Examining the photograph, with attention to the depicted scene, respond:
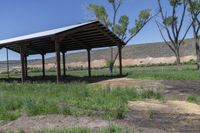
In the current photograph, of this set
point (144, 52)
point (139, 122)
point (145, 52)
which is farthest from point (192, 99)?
point (144, 52)

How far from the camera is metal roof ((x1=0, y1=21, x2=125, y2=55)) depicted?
26.2 meters

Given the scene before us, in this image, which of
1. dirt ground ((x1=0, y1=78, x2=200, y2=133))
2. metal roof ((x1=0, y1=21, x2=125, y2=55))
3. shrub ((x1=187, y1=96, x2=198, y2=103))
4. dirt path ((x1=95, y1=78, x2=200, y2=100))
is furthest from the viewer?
metal roof ((x1=0, y1=21, x2=125, y2=55))

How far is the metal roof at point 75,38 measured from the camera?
26.2 m

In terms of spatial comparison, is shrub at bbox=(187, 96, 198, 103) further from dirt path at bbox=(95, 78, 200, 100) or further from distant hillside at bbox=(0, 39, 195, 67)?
distant hillside at bbox=(0, 39, 195, 67)

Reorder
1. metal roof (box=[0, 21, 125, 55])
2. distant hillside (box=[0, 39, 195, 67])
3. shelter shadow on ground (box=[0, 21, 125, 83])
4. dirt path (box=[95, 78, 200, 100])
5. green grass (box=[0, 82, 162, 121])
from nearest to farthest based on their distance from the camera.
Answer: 1. green grass (box=[0, 82, 162, 121])
2. dirt path (box=[95, 78, 200, 100])
3. shelter shadow on ground (box=[0, 21, 125, 83])
4. metal roof (box=[0, 21, 125, 55])
5. distant hillside (box=[0, 39, 195, 67])

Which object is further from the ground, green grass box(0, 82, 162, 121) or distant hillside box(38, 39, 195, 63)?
distant hillside box(38, 39, 195, 63)

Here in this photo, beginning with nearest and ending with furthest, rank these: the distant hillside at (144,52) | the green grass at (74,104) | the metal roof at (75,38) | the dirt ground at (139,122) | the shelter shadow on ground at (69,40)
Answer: the dirt ground at (139,122) < the green grass at (74,104) < the shelter shadow on ground at (69,40) < the metal roof at (75,38) < the distant hillside at (144,52)

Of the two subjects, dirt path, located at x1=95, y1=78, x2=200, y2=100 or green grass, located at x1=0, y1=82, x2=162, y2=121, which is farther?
dirt path, located at x1=95, y1=78, x2=200, y2=100

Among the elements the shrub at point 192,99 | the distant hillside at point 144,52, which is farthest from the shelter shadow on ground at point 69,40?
the distant hillside at point 144,52

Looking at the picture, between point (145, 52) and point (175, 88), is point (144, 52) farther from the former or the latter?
point (175, 88)

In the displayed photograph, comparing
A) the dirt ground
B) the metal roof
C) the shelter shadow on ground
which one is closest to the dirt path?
the dirt ground

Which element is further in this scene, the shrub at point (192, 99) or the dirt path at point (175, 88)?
the dirt path at point (175, 88)

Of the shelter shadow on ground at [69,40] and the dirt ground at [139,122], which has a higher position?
the shelter shadow on ground at [69,40]

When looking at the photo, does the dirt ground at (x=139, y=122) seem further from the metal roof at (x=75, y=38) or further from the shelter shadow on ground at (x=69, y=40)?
the metal roof at (x=75, y=38)
